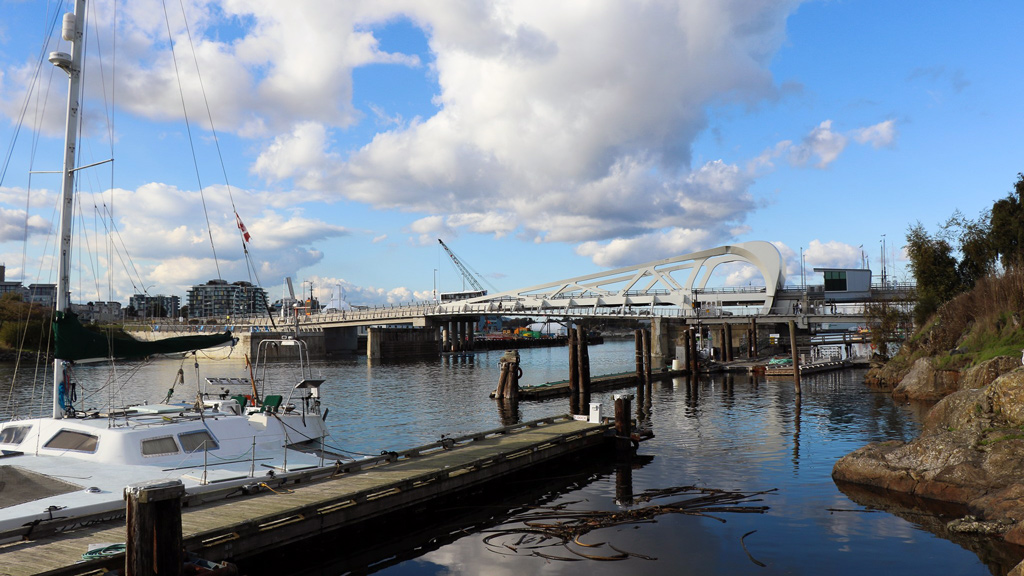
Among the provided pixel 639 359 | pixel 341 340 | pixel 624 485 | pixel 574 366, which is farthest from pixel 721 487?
pixel 341 340

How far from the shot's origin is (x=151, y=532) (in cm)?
991

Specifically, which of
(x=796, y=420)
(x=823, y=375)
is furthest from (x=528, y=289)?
(x=796, y=420)

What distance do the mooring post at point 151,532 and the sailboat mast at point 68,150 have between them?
8.33 m

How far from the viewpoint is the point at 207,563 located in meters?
10.8

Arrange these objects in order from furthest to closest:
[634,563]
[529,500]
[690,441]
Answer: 1. [690,441]
2. [529,500]
3. [634,563]

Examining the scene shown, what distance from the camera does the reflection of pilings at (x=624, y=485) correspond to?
18797 millimetres

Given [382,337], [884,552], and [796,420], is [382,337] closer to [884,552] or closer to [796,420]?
[796,420]

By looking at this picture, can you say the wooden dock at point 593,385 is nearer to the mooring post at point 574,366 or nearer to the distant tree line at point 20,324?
the mooring post at point 574,366

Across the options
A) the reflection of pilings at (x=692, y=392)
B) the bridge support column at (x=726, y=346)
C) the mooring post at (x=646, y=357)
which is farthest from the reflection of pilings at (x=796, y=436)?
the bridge support column at (x=726, y=346)

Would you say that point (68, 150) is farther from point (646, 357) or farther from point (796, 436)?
point (646, 357)

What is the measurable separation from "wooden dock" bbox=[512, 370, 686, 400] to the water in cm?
205

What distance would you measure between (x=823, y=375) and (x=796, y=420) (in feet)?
99.6

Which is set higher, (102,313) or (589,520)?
(102,313)

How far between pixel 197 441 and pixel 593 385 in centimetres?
3809
